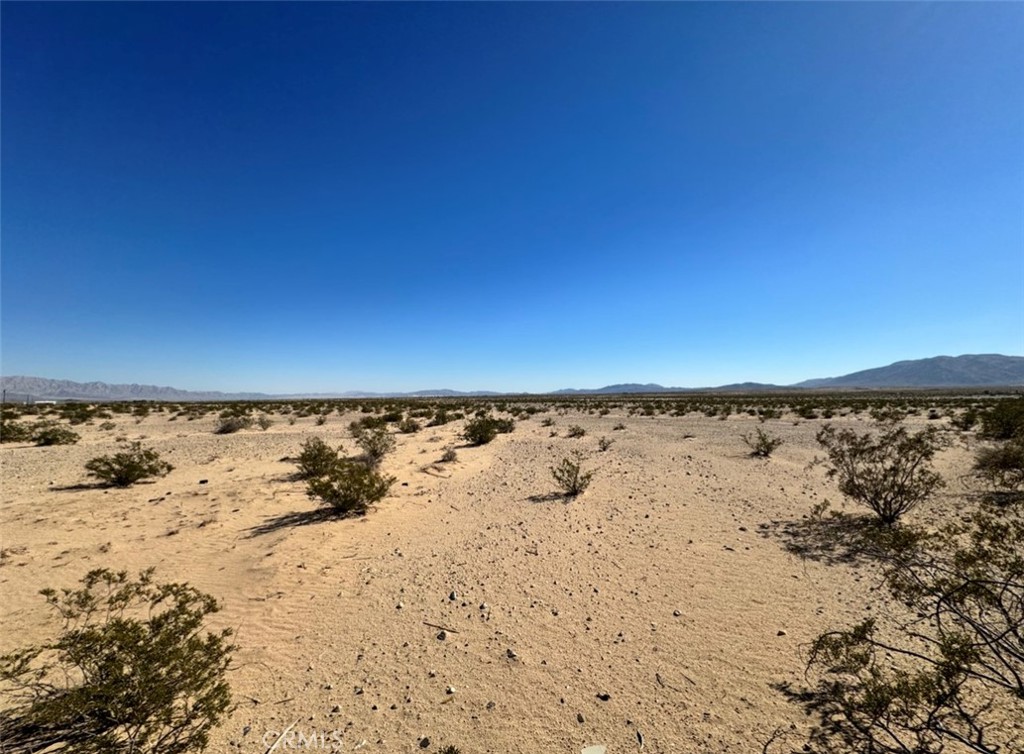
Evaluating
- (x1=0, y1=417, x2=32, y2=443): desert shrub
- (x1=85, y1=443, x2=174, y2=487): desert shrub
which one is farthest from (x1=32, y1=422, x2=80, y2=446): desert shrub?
(x1=85, y1=443, x2=174, y2=487): desert shrub

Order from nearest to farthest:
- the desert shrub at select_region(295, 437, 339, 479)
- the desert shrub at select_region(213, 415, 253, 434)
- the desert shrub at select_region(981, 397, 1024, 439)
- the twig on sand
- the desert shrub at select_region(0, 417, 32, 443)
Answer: the twig on sand < the desert shrub at select_region(295, 437, 339, 479) < the desert shrub at select_region(981, 397, 1024, 439) < the desert shrub at select_region(0, 417, 32, 443) < the desert shrub at select_region(213, 415, 253, 434)

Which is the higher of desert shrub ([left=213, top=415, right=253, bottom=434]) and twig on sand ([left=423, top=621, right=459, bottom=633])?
desert shrub ([left=213, top=415, right=253, bottom=434])

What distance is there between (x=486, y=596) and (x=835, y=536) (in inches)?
237

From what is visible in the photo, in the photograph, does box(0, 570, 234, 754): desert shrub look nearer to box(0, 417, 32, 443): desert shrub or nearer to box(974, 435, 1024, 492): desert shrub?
box(974, 435, 1024, 492): desert shrub

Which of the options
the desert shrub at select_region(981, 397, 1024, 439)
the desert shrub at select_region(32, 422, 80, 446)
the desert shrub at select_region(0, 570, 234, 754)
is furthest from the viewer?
the desert shrub at select_region(32, 422, 80, 446)

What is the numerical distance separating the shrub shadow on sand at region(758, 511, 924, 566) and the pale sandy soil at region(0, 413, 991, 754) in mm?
219

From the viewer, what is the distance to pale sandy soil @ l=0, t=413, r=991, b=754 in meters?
3.42

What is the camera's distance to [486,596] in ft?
17.5

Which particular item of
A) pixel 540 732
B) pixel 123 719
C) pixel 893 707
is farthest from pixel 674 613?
pixel 123 719

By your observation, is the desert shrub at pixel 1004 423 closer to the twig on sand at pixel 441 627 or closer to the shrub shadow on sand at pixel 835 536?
the shrub shadow on sand at pixel 835 536

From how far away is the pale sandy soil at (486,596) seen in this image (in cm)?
342

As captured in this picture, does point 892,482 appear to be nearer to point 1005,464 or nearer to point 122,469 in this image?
point 1005,464

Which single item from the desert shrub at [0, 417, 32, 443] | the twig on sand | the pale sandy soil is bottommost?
the twig on sand

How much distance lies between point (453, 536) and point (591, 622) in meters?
3.30
